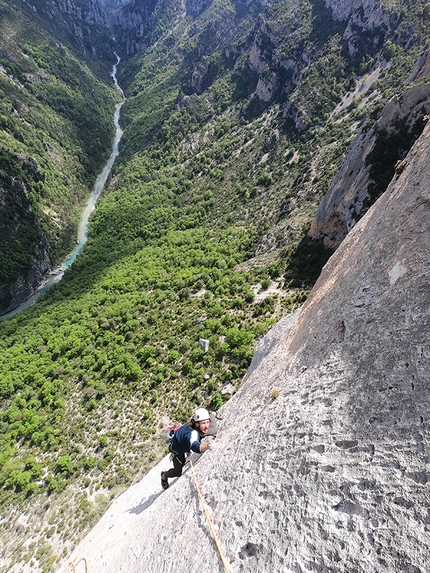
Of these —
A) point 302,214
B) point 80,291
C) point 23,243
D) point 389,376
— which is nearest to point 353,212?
point 302,214

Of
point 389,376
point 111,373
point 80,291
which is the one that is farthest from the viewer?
point 80,291

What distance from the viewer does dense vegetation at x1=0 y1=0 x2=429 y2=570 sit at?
31047 mm

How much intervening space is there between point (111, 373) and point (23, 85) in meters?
162

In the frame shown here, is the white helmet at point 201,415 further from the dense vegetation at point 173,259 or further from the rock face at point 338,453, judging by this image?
the dense vegetation at point 173,259

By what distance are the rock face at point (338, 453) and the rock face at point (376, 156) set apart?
2349 centimetres

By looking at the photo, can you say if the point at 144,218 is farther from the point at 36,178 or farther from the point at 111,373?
the point at 111,373

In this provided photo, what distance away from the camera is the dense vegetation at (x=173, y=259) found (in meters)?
31.0

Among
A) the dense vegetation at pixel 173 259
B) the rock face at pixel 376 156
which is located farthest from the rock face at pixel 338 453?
the rock face at pixel 376 156

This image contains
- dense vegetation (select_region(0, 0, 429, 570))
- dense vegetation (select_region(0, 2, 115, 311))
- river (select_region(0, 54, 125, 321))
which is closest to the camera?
dense vegetation (select_region(0, 0, 429, 570))

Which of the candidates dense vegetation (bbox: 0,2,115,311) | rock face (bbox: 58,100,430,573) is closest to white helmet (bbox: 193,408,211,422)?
rock face (bbox: 58,100,430,573)

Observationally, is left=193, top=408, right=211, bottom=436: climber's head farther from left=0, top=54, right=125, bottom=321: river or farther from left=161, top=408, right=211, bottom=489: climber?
left=0, top=54, right=125, bottom=321: river

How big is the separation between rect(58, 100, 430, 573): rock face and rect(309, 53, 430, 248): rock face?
925 inches

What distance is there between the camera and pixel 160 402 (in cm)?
3266

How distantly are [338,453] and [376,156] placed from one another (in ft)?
119
